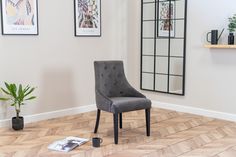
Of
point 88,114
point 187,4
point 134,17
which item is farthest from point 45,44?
point 187,4

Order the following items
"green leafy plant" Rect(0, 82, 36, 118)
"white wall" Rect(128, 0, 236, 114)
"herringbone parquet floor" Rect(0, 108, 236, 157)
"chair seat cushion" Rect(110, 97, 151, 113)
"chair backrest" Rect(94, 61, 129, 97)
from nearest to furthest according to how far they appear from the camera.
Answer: "herringbone parquet floor" Rect(0, 108, 236, 157) < "chair seat cushion" Rect(110, 97, 151, 113) < "chair backrest" Rect(94, 61, 129, 97) < "green leafy plant" Rect(0, 82, 36, 118) < "white wall" Rect(128, 0, 236, 114)

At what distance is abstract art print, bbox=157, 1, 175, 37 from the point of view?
506 centimetres

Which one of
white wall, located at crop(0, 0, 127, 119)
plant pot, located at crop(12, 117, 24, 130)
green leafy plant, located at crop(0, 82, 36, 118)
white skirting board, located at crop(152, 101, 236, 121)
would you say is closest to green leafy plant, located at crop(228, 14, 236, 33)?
white skirting board, located at crop(152, 101, 236, 121)

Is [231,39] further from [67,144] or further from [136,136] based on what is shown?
[67,144]

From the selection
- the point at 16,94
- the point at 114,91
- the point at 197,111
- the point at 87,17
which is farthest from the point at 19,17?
the point at 197,111

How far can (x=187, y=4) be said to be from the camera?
16.0 ft

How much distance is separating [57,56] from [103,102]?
137 centimetres

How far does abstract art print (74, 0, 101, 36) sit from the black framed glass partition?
2.70 ft

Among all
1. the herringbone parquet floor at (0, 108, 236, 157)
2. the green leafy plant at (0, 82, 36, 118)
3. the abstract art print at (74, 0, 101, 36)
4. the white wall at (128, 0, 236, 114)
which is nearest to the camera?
the herringbone parquet floor at (0, 108, 236, 157)

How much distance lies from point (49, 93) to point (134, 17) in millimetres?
1988

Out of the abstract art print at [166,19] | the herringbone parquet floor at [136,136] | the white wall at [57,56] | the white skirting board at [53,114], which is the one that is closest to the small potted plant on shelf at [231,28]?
the abstract art print at [166,19]

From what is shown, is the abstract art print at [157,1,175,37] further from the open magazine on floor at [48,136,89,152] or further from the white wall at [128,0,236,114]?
the open magazine on floor at [48,136,89,152]

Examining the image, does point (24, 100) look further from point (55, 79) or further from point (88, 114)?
point (88, 114)

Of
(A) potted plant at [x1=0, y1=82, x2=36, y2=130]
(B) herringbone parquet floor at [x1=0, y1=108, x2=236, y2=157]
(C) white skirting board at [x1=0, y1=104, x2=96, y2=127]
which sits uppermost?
(A) potted plant at [x1=0, y1=82, x2=36, y2=130]
